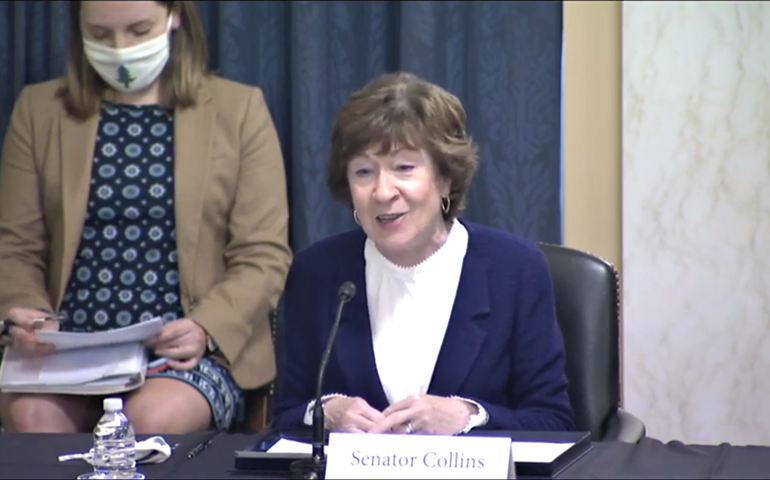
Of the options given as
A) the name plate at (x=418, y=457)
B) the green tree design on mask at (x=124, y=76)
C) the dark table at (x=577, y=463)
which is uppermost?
the green tree design on mask at (x=124, y=76)

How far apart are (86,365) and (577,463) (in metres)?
1.46

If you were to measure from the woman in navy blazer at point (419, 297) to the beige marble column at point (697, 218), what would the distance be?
105 cm

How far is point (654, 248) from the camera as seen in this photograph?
335 cm

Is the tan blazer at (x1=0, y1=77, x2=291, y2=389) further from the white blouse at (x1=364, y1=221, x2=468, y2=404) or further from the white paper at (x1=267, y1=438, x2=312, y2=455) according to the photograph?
the white paper at (x1=267, y1=438, x2=312, y2=455)

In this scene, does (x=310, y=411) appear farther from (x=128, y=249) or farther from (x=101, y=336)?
(x=128, y=249)

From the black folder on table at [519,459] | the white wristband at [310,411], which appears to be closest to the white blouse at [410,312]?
the white wristband at [310,411]

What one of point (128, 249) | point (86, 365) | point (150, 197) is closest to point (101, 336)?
point (86, 365)

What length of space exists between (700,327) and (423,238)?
1.32 meters

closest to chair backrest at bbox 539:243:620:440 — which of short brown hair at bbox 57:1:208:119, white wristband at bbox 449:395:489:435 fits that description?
white wristband at bbox 449:395:489:435

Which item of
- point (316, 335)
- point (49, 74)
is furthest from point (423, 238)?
point (49, 74)

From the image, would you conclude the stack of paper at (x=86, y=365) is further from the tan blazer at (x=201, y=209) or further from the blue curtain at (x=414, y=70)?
the blue curtain at (x=414, y=70)

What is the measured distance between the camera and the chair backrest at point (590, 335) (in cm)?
246

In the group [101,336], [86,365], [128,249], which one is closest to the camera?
[101,336]

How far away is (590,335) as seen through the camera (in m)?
2.47
